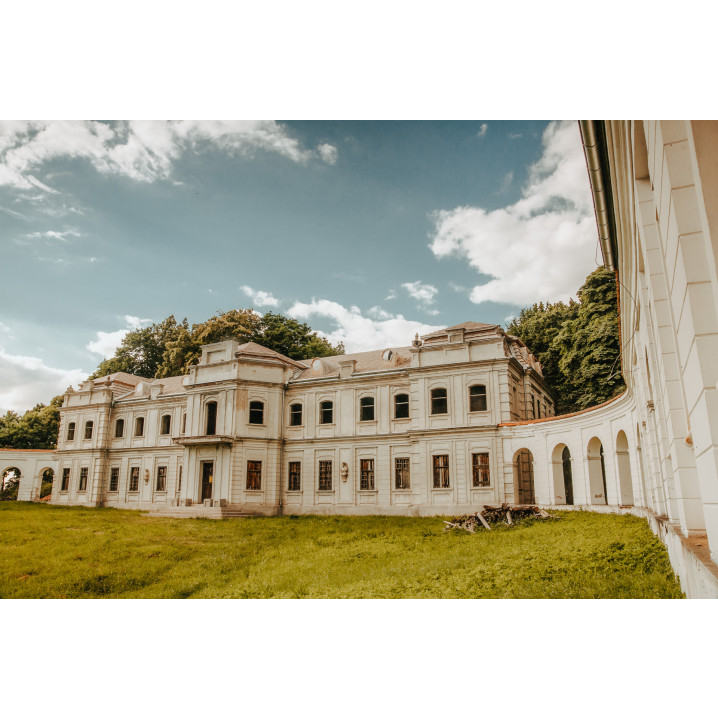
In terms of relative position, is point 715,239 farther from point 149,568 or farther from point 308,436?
point 308,436

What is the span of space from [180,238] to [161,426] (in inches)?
496

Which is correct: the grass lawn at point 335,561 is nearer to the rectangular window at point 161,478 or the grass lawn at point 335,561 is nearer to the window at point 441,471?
the window at point 441,471

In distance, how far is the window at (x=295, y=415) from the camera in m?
18.5

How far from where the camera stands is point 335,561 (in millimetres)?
8117

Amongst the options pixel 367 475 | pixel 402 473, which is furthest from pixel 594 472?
pixel 367 475

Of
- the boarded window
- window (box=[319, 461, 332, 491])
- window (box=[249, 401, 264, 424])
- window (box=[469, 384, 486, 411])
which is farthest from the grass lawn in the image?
the boarded window

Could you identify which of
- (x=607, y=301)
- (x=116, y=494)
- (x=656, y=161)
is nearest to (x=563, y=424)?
(x=607, y=301)

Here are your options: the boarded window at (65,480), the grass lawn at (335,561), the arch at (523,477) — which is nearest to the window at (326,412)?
the grass lawn at (335,561)

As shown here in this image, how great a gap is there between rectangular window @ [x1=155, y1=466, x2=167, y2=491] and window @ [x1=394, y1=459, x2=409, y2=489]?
375 inches

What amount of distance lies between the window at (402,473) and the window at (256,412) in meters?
5.09

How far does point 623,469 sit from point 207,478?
1300 cm

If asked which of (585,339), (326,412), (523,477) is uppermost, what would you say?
(585,339)

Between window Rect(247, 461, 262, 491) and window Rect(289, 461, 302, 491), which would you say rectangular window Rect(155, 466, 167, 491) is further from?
window Rect(289, 461, 302, 491)

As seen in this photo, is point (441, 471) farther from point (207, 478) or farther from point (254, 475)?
point (207, 478)
